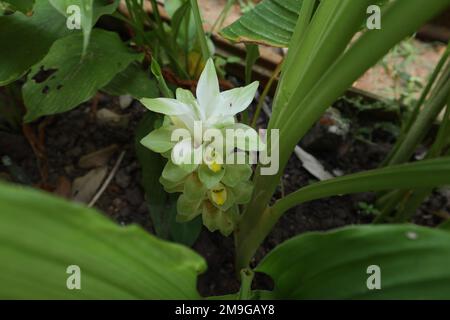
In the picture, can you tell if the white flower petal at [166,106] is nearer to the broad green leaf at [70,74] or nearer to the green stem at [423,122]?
the broad green leaf at [70,74]

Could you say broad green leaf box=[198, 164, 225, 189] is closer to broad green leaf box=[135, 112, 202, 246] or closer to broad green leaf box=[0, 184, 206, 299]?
broad green leaf box=[0, 184, 206, 299]

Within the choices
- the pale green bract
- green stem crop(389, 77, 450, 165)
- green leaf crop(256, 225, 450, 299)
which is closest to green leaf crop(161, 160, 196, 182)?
the pale green bract

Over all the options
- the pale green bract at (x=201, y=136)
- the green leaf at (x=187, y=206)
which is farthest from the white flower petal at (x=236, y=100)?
the green leaf at (x=187, y=206)

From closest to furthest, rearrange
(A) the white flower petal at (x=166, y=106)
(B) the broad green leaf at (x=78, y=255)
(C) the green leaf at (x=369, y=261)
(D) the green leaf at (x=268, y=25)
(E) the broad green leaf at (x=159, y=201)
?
(B) the broad green leaf at (x=78, y=255) < (C) the green leaf at (x=369, y=261) < (A) the white flower petal at (x=166, y=106) < (D) the green leaf at (x=268, y=25) < (E) the broad green leaf at (x=159, y=201)

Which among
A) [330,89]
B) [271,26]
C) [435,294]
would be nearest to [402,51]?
[271,26]
